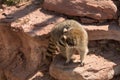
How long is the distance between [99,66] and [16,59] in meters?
2.02

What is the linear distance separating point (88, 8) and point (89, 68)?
50.7 inches

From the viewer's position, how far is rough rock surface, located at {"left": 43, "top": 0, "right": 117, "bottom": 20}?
6.62 meters

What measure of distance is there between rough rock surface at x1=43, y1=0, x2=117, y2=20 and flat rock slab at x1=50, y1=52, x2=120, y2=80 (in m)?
0.78

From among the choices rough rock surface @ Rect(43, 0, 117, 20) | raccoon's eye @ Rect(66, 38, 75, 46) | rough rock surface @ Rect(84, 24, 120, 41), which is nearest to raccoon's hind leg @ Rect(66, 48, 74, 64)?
raccoon's eye @ Rect(66, 38, 75, 46)

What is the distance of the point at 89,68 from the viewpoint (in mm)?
6023

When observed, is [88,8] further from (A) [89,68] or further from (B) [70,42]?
(A) [89,68]

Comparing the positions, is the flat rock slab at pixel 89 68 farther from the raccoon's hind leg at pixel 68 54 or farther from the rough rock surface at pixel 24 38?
the rough rock surface at pixel 24 38

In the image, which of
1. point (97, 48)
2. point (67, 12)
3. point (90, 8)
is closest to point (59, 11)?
point (67, 12)

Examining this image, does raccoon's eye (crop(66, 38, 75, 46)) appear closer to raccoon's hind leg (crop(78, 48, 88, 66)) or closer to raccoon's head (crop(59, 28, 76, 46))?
raccoon's head (crop(59, 28, 76, 46))

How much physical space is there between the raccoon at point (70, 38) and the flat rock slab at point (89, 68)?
0.14m

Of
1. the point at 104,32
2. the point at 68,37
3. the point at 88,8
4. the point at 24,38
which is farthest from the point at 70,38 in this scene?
the point at 24,38

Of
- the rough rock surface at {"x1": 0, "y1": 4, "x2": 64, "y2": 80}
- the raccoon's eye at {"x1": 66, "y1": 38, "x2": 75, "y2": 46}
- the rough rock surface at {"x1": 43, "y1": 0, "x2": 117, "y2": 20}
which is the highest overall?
the rough rock surface at {"x1": 43, "y1": 0, "x2": 117, "y2": 20}

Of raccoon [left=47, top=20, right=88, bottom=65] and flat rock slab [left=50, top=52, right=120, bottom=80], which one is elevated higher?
raccoon [left=47, top=20, right=88, bottom=65]

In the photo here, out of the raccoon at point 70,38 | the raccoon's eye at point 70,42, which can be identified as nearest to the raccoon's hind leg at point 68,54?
the raccoon at point 70,38
